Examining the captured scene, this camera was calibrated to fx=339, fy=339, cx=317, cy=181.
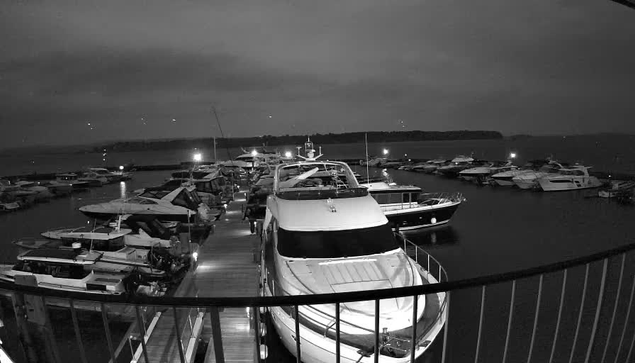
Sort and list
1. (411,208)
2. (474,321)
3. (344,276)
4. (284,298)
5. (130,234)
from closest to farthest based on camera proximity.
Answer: (284,298) → (344,276) → (474,321) → (130,234) → (411,208)

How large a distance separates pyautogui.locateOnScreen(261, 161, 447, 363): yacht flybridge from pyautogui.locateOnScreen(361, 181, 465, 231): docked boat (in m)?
10.2

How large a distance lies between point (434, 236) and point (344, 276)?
1478 cm

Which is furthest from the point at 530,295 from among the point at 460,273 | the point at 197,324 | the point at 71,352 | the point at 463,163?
the point at 463,163

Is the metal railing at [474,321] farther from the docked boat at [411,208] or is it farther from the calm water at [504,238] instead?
the docked boat at [411,208]

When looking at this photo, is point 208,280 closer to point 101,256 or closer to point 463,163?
point 101,256

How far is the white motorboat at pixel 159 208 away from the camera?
58.1ft

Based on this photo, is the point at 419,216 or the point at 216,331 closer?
the point at 216,331

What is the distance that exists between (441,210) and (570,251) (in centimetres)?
656

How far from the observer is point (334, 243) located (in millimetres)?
7004

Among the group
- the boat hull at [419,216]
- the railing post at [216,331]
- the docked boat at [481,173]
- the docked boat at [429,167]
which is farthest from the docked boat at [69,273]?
the docked boat at [429,167]

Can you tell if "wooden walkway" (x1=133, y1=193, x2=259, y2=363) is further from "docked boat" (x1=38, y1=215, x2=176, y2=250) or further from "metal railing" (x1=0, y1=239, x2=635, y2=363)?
"docked boat" (x1=38, y1=215, x2=176, y2=250)

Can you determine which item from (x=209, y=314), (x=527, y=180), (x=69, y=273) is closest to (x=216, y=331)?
(x=209, y=314)

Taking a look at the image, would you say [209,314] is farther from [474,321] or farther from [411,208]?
[411,208]

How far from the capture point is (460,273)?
14875 millimetres
